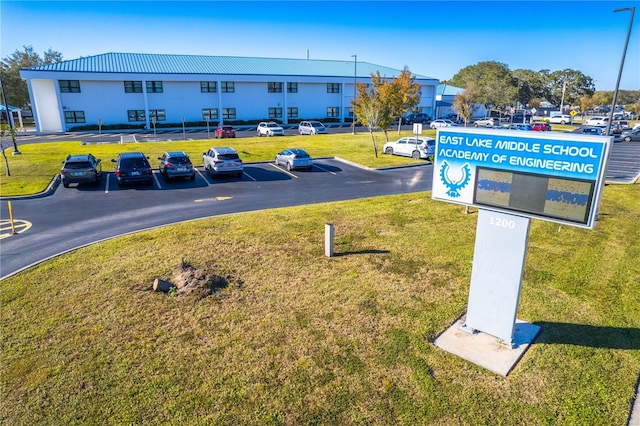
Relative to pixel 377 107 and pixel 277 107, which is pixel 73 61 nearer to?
pixel 277 107

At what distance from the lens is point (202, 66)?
5638 centimetres

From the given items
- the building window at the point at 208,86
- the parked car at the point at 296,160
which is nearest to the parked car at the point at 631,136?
the parked car at the point at 296,160

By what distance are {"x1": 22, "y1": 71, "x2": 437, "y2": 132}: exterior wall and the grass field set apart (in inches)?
1788

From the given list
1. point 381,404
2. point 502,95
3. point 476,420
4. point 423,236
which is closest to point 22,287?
point 381,404

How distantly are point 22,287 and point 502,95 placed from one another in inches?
3071

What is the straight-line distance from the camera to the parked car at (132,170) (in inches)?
783

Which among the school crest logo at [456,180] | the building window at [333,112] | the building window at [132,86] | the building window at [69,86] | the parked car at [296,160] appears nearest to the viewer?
the school crest logo at [456,180]

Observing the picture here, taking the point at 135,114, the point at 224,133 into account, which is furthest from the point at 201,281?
the point at 135,114

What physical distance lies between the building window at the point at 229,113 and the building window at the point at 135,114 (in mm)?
10406

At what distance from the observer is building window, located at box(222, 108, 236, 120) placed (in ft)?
185

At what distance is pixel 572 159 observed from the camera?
5.88m

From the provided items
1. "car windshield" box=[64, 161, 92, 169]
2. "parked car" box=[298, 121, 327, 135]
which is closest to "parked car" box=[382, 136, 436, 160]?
"parked car" box=[298, 121, 327, 135]

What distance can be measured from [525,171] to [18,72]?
88.6 meters

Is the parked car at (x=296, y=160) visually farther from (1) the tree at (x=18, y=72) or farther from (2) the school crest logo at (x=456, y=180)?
(1) the tree at (x=18, y=72)
